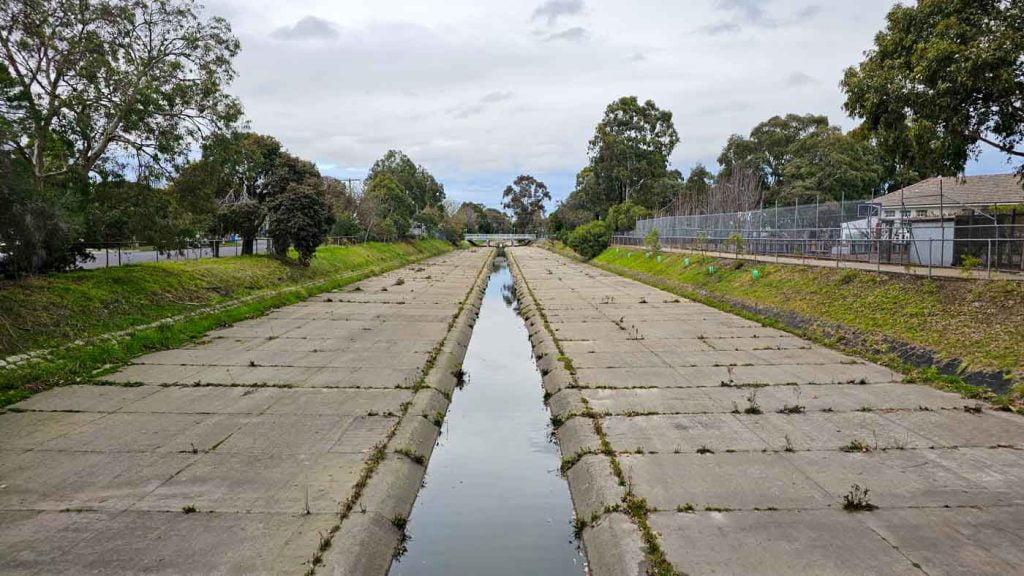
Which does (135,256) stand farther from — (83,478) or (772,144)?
(772,144)

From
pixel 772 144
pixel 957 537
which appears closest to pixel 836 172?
pixel 772 144

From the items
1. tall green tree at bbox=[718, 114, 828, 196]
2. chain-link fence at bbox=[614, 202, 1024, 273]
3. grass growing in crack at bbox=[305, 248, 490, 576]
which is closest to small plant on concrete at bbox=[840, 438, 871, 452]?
grass growing in crack at bbox=[305, 248, 490, 576]

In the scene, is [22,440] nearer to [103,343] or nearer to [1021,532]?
[103,343]

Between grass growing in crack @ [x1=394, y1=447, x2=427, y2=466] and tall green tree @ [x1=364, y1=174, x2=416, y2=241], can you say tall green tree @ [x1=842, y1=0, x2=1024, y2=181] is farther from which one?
tall green tree @ [x1=364, y1=174, x2=416, y2=241]

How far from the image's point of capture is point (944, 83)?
1220cm

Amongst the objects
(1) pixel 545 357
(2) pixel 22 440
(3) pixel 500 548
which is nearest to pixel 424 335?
(1) pixel 545 357

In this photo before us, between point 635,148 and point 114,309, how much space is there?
204 feet

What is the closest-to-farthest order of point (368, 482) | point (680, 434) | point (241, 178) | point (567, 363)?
1. point (368, 482)
2. point (680, 434)
3. point (567, 363)
4. point (241, 178)

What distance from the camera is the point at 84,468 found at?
7.19 metres

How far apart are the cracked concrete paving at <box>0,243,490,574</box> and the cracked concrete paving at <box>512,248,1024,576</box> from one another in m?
2.32

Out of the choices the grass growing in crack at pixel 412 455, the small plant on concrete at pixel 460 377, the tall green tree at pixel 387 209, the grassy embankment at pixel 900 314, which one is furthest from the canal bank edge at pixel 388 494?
the tall green tree at pixel 387 209

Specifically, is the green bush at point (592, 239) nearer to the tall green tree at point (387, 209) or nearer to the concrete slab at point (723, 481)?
the tall green tree at point (387, 209)

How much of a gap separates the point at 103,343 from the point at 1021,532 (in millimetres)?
14910

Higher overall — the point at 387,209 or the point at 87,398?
the point at 387,209
